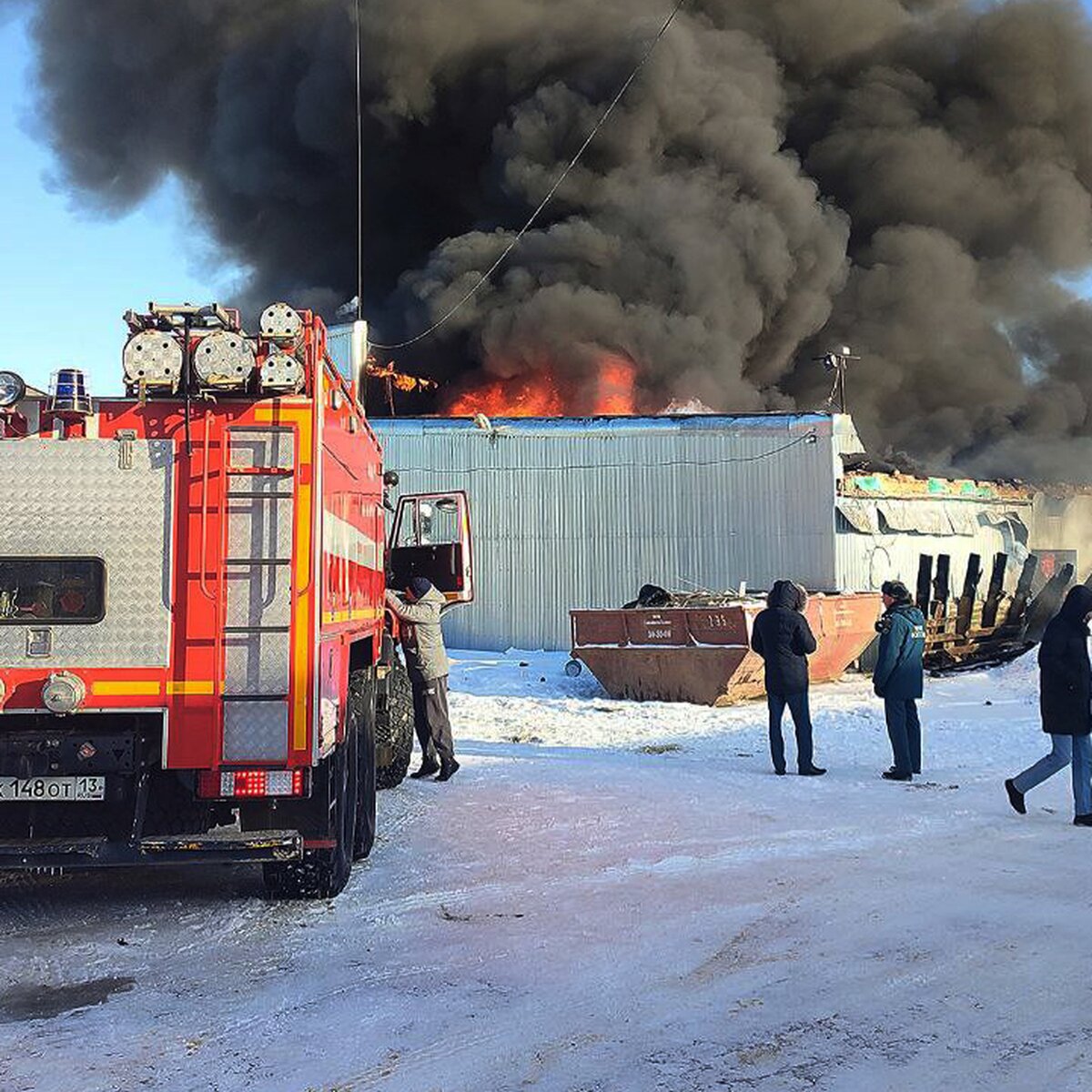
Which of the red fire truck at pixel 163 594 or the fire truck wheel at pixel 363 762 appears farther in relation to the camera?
the fire truck wheel at pixel 363 762

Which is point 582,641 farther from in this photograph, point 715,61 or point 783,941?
point 715,61

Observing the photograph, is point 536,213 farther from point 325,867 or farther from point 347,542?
point 325,867

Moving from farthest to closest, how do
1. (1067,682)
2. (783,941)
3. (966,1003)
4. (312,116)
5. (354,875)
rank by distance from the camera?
(312,116)
(1067,682)
(354,875)
(783,941)
(966,1003)

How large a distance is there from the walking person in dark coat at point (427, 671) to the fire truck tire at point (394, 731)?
119 millimetres

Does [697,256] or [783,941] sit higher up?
[697,256]

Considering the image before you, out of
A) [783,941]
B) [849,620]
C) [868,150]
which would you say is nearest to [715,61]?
[868,150]

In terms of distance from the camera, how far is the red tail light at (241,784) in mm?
5090

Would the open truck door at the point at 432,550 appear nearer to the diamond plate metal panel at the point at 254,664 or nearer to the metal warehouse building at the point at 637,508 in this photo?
the diamond plate metal panel at the point at 254,664

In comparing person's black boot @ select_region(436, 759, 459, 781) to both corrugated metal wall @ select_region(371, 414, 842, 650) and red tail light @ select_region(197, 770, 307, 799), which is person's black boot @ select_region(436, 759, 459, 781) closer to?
red tail light @ select_region(197, 770, 307, 799)

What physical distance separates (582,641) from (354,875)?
948 cm

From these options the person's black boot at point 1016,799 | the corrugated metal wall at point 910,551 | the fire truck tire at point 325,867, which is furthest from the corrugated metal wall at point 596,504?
the fire truck tire at point 325,867

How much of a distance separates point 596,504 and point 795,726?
44.8 feet

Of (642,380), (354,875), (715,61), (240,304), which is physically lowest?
(354,875)

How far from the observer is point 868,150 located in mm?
38469
